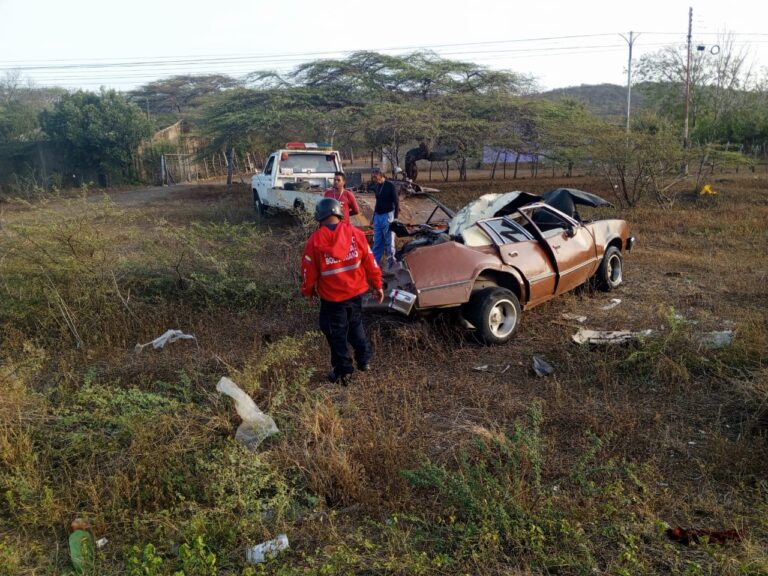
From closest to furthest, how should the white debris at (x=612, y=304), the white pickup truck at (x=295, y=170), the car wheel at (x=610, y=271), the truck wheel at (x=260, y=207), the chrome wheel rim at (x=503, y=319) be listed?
the chrome wheel rim at (x=503, y=319), the white debris at (x=612, y=304), the car wheel at (x=610, y=271), the white pickup truck at (x=295, y=170), the truck wheel at (x=260, y=207)

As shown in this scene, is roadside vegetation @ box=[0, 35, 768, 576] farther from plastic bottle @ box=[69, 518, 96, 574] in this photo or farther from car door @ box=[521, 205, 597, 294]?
car door @ box=[521, 205, 597, 294]

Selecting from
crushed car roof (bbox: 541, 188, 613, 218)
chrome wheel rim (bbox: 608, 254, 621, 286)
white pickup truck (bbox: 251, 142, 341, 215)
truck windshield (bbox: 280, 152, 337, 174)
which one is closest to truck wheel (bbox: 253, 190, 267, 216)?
white pickup truck (bbox: 251, 142, 341, 215)

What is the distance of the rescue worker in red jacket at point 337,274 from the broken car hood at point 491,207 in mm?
2247

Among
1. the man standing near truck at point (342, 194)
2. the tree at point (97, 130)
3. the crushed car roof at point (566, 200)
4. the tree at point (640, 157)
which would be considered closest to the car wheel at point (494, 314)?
the man standing near truck at point (342, 194)

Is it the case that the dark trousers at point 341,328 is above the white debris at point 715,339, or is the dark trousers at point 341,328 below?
above

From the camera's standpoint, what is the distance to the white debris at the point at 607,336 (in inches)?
233

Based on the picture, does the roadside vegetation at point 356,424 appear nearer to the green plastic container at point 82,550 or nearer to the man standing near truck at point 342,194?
the green plastic container at point 82,550

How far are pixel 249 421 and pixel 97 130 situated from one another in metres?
29.3

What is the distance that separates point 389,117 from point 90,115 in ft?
59.8

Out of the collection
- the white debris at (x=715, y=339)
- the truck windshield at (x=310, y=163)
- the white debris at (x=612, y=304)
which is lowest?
the white debris at (x=612, y=304)

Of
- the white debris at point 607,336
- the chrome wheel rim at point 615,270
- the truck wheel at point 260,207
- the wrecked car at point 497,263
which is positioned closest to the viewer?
the white debris at point 607,336

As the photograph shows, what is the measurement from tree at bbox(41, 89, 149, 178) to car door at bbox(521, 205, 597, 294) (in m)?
27.1

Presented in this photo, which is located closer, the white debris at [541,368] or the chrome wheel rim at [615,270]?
the white debris at [541,368]

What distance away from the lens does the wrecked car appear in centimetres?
607
